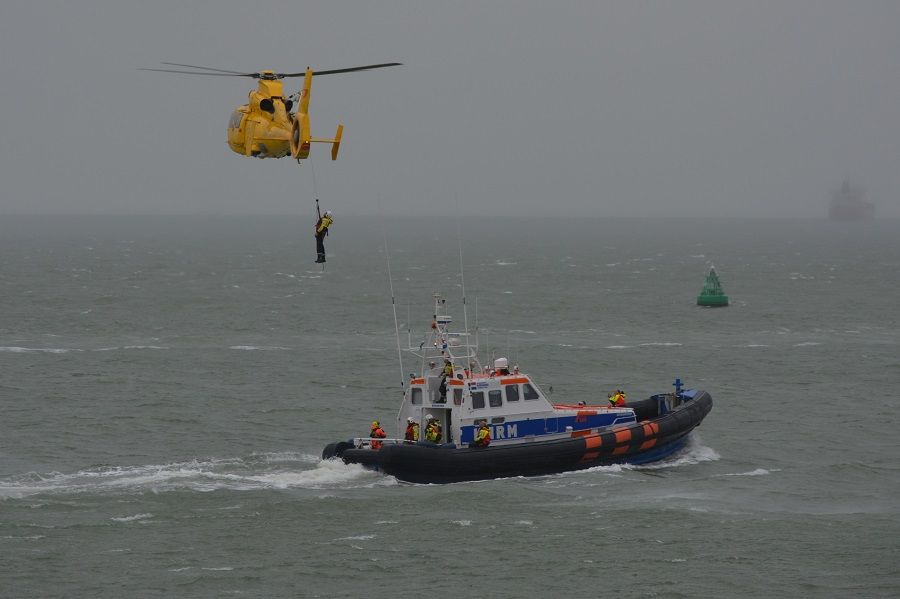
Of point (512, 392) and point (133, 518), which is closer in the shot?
point (133, 518)

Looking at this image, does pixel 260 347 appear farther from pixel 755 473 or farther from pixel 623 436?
pixel 755 473

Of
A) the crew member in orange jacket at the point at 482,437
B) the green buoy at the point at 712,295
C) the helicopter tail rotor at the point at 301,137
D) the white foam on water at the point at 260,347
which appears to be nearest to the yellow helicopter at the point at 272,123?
the helicopter tail rotor at the point at 301,137

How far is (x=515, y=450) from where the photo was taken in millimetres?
29109

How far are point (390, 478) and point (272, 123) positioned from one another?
26.6 feet

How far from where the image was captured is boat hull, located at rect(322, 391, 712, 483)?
94.0ft

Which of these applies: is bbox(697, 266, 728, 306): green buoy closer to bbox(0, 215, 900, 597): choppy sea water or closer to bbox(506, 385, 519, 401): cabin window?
bbox(0, 215, 900, 597): choppy sea water

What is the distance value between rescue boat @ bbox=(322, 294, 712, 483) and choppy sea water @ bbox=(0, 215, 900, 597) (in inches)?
22.5

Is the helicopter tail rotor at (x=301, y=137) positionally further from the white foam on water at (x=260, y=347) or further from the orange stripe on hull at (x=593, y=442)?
the white foam on water at (x=260, y=347)

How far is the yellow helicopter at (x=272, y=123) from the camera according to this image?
25828 millimetres

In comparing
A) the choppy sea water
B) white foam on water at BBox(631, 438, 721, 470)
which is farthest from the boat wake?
white foam on water at BBox(631, 438, 721, 470)

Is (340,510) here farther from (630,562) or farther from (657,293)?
(657,293)

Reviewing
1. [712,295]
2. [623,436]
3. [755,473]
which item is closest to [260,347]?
[623,436]

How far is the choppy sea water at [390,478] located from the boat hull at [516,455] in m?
0.41

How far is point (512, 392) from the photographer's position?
30.0 meters
